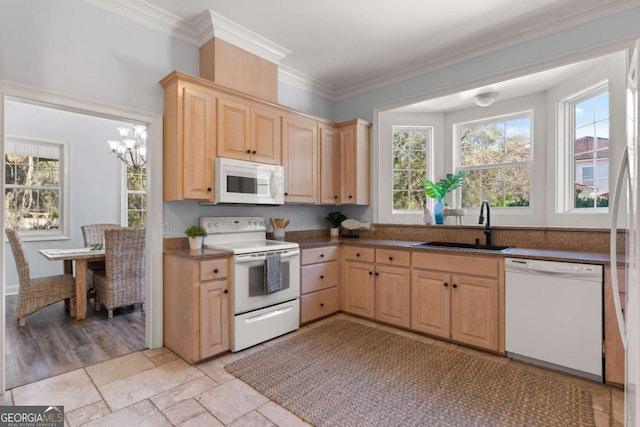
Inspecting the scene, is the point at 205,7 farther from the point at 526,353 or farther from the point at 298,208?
the point at 526,353

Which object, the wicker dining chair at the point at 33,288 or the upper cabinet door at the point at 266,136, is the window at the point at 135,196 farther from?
the upper cabinet door at the point at 266,136

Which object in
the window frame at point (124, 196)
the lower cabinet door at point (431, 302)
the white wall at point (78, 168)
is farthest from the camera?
the window frame at point (124, 196)

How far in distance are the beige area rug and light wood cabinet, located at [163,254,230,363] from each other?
Answer: 29cm

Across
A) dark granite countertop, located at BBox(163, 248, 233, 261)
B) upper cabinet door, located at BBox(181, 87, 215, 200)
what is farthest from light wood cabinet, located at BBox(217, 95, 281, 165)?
dark granite countertop, located at BBox(163, 248, 233, 261)

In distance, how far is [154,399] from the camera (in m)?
2.05

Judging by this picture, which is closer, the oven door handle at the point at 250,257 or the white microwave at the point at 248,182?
the oven door handle at the point at 250,257

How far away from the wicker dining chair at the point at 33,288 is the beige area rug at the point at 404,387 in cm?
240

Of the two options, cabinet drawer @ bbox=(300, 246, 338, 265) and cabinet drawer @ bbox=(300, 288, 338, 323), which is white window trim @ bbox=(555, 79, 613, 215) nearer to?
cabinet drawer @ bbox=(300, 246, 338, 265)

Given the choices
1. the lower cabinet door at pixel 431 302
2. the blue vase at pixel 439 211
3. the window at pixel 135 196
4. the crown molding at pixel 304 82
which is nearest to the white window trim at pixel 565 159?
the blue vase at pixel 439 211

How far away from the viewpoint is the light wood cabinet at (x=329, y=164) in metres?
3.90

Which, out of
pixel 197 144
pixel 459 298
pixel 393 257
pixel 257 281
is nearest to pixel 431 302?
pixel 459 298

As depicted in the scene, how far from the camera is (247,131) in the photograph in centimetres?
309

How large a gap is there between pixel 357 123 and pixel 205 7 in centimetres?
202

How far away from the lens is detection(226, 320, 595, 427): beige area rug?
6.18ft
